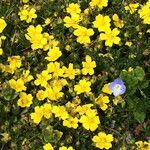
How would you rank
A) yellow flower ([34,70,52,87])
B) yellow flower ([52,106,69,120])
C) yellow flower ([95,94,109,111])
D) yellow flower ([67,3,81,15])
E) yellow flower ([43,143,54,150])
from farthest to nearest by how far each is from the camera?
yellow flower ([67,3,81,15])
yellow flower ([34,70,52,87])
yellow flower ([95,94,109,111])
yellow flower ([52,106,69,120])
yellow flower ([43,143,54,150])

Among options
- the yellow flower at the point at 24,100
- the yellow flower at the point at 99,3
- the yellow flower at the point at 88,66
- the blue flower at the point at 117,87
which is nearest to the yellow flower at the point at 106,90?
the blue flower at the point at 117,87

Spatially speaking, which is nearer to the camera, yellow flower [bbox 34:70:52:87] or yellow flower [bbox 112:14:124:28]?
yellow flower [bbox 34:70:52:87]

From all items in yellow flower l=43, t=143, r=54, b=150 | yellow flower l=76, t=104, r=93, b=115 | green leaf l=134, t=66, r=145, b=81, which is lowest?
yellow flower l=43, t=143, r=54, b=150

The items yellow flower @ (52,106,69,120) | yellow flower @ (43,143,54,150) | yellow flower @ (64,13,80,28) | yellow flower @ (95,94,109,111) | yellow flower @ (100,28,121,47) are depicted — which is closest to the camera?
yellow flower @ (43,143,54,150)

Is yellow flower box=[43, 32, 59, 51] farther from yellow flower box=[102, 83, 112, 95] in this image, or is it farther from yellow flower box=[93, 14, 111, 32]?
yellow flower box=[102, 83, 112, 95]

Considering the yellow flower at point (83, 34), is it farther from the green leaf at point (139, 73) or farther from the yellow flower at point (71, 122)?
the yellow flower at point (71, 122)

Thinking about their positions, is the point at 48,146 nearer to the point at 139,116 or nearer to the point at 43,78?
the point at 43,78

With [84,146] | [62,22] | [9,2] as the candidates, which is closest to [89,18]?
[62,22]

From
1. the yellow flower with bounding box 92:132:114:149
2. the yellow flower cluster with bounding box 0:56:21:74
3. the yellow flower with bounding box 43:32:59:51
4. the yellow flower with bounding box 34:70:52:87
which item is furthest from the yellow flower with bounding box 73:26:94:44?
the yellow flower with bounding box 92:132:114:149
